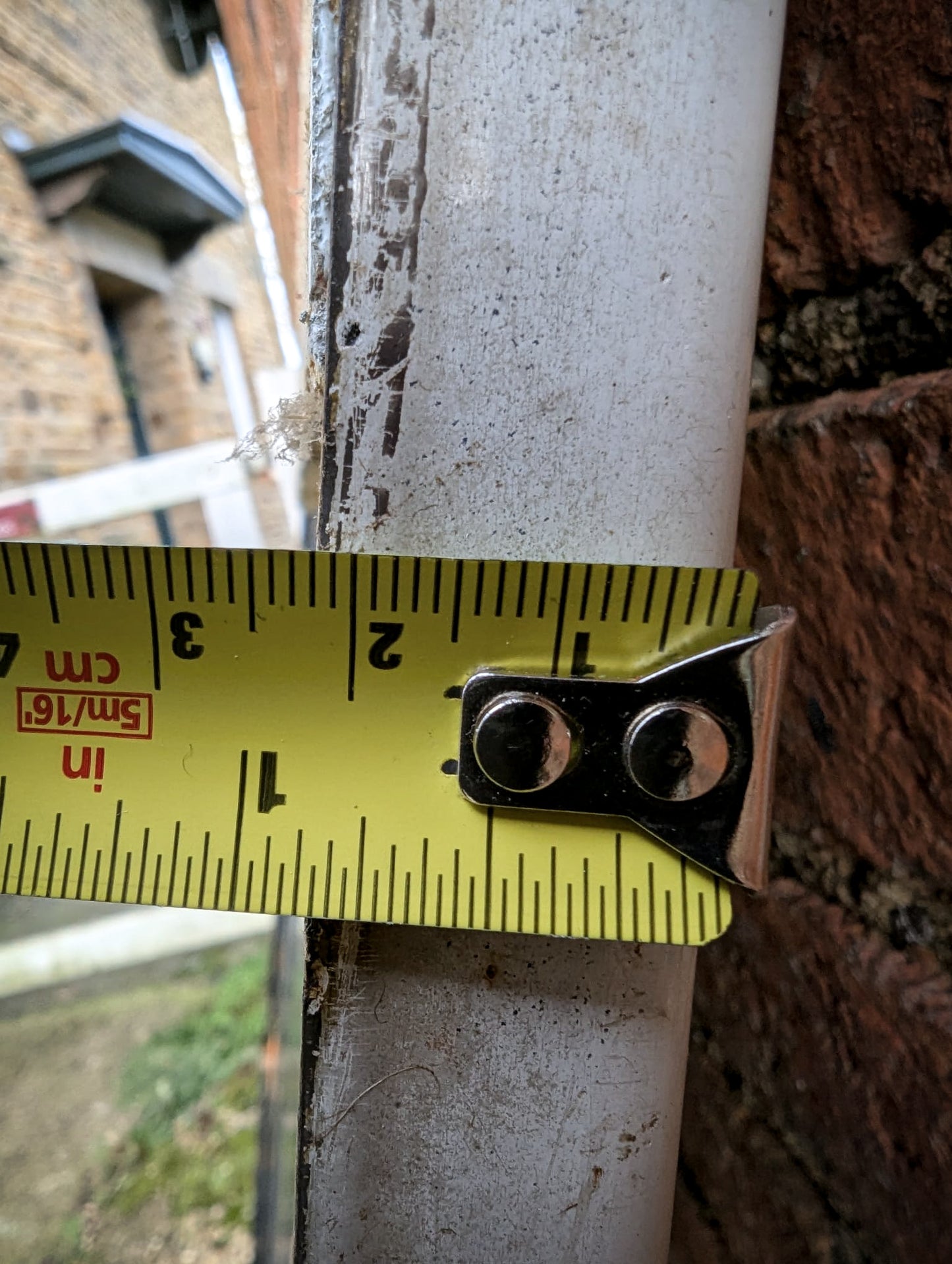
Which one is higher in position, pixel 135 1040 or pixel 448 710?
pixel 448 710

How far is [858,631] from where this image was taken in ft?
1.31

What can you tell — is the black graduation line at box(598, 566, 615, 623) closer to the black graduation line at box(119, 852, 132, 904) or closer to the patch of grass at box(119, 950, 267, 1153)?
the black graduation line at box(119, 852, 132, 904)

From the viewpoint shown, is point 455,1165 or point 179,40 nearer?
point 455,1165

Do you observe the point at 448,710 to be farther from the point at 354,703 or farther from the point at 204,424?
the point at 204,424

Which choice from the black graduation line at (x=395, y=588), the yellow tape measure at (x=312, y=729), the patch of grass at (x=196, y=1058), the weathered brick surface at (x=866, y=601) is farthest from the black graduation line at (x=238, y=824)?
the patch of grass at (x=196, y=1058)

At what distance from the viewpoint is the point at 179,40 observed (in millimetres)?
3043

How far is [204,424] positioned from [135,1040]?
292 cm

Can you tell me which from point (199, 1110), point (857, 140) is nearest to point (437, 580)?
point (857, 140)

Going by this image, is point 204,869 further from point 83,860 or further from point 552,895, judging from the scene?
point 552,895

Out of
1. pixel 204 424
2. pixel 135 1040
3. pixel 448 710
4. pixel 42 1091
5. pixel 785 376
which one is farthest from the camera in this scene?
pixel 204 424

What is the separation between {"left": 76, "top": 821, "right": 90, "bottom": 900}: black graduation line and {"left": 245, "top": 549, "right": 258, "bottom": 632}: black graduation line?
14 centimetres

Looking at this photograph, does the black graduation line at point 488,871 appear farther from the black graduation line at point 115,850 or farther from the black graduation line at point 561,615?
the black graduation line at point 115,850

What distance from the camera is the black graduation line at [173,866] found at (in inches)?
13.7

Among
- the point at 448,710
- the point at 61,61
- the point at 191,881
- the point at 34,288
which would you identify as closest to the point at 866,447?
the point at 448,710
